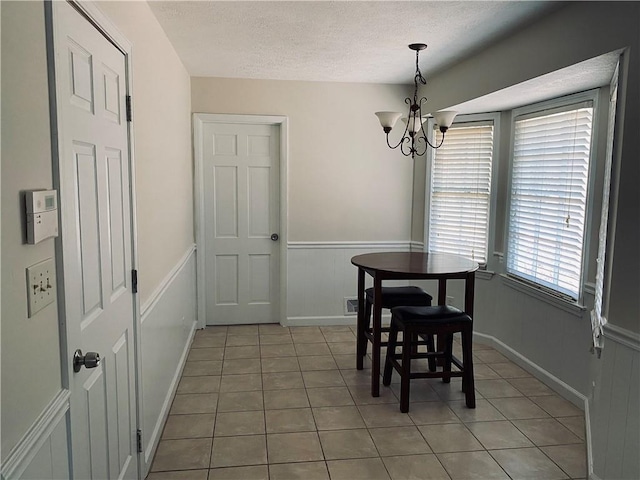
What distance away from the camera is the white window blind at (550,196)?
3303mm

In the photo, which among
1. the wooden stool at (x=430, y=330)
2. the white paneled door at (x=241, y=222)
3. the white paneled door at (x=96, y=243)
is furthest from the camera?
the white paneled door at (x=241, y=222)

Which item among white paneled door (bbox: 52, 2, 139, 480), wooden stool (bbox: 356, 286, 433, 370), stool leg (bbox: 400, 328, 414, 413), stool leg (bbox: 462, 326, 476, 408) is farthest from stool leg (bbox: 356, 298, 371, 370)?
white paneled door (bbox: 52, 2, 139, 480)

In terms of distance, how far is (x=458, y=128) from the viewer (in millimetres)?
4508

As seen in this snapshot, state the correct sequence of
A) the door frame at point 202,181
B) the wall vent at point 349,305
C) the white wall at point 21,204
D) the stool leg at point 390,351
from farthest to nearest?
the wall vent at point 349,305
the door frame at point 202,181
the stool leg at point 390,351
the white wall at point 21,204

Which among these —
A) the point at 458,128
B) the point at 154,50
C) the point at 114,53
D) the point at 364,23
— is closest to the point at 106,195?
the point at 114,53

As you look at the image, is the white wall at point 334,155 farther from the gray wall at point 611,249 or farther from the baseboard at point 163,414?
the baseboard at point 163,414

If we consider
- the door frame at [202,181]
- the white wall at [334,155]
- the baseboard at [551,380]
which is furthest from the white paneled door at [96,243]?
the white wall at [334,155]

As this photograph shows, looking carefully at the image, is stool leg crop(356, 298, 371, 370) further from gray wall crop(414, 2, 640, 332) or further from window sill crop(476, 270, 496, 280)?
gray wall crop(414, 2, 640, 332)

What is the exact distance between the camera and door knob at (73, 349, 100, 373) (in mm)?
1465

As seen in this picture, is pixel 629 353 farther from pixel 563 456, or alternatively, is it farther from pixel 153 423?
pixel 153 423

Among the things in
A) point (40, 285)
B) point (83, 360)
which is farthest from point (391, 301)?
point (40, 285)

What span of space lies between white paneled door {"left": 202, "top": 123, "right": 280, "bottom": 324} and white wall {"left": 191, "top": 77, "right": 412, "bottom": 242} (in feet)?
0.68

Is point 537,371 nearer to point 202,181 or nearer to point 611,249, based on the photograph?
point 611,249

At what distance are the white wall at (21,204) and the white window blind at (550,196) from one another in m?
3.13
